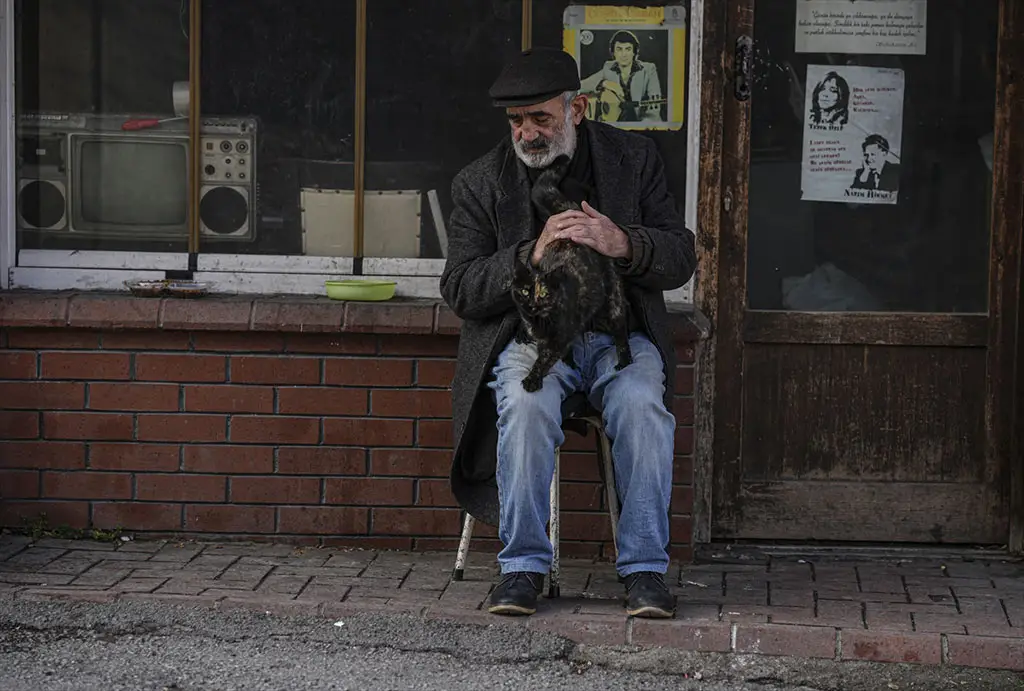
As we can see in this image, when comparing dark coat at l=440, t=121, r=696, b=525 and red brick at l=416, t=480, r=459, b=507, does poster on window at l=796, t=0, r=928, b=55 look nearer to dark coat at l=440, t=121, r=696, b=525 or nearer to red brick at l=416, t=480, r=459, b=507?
dark coat at l=440, t=121, r=696, b=525

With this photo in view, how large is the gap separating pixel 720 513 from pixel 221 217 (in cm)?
210

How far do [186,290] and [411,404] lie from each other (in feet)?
2.89

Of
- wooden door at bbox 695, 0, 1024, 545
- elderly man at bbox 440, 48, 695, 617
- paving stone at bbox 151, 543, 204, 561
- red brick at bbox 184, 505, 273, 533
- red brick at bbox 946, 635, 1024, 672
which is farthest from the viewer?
wooden door at bbox 695, 0, 1024, 545

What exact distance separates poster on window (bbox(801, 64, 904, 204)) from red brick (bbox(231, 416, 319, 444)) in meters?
1.95

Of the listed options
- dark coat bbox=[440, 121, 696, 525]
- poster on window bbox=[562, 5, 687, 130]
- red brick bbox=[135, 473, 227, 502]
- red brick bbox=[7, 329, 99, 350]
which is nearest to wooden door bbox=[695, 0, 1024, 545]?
poster on window bbox=[562, 5, 687, 130]

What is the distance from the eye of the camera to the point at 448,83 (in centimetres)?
538

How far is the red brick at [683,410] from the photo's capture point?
16.8ft

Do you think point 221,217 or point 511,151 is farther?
point 221,217

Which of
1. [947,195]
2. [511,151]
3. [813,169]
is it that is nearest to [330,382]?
[511,151]

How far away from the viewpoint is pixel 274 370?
521 cm

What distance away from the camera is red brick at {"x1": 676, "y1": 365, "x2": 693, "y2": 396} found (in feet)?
16.8

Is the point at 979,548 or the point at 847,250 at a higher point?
the point at 847,250

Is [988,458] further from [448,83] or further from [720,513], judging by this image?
[448,83]

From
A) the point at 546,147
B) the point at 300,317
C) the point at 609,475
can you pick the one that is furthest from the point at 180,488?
the point at 546,147
